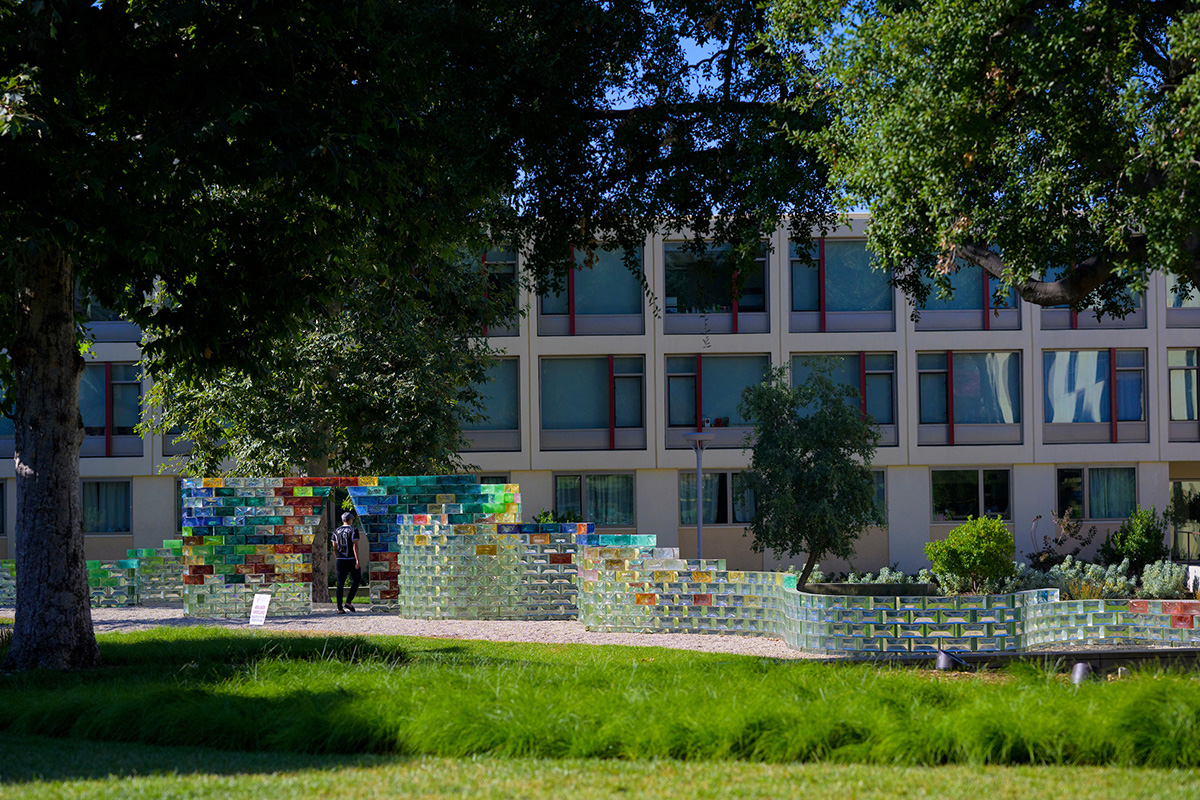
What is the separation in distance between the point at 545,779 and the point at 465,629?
10.9 m

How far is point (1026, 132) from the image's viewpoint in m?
10.6

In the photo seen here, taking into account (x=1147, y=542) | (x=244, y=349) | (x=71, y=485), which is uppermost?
(x=244, y=349)

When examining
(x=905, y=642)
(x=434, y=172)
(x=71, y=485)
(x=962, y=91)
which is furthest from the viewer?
(x=434, y=172)

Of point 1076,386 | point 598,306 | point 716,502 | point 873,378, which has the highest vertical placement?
point 598,306

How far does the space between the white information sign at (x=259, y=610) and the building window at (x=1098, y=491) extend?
2400 centimetres

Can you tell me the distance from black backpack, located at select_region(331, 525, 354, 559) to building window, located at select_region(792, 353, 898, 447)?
16142 millimetres

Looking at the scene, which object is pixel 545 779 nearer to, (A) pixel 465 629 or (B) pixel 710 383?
(A) pixel 465 629

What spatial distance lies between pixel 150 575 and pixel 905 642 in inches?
605

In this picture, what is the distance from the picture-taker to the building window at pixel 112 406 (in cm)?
3359

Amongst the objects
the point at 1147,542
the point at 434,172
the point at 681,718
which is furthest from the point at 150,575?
the point at 1147,542

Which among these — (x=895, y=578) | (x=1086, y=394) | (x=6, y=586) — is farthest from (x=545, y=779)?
(x=1086, y=394)

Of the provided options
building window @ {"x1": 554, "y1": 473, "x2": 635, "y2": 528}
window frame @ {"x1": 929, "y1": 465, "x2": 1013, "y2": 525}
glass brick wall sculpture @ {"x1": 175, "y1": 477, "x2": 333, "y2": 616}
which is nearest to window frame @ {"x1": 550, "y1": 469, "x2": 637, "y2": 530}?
building window @ {"x1": 554, "y1": 473, "x2": 635, "y2": 528}

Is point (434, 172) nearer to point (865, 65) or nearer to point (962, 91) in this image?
point (865, 65)

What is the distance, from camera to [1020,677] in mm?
9602
